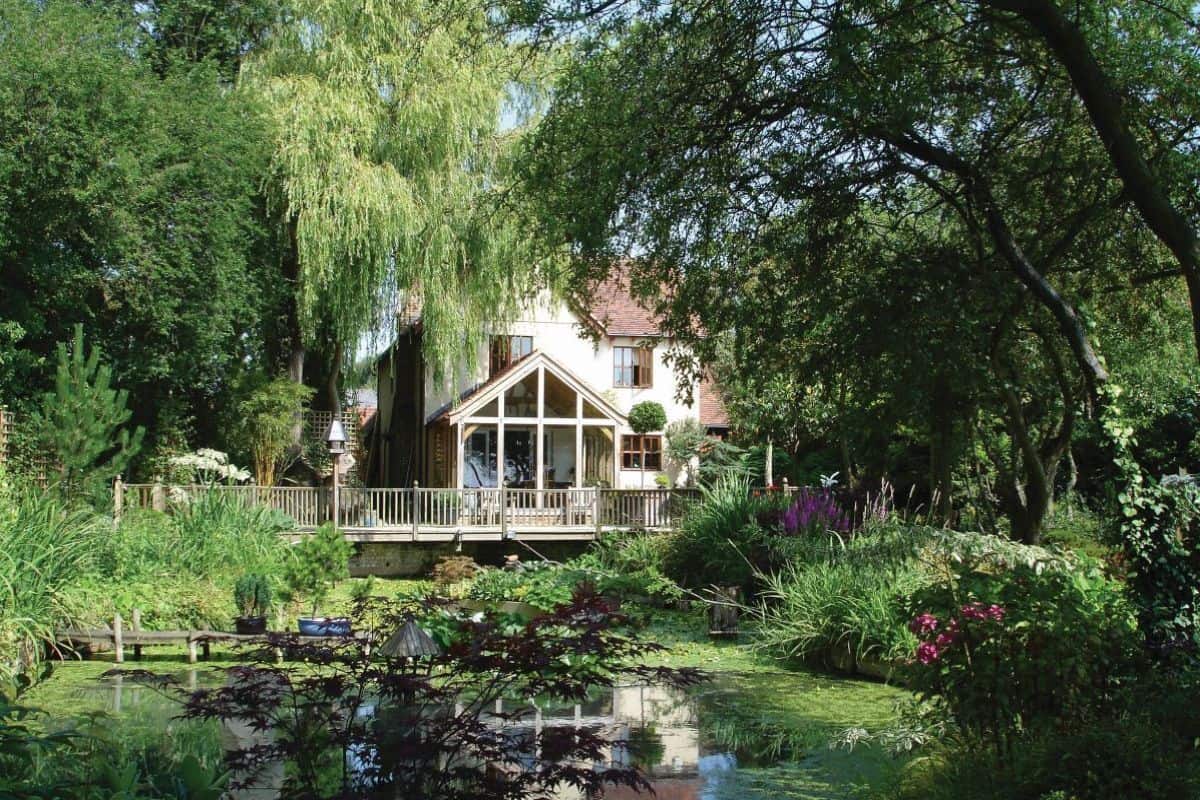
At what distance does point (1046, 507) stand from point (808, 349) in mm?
3025

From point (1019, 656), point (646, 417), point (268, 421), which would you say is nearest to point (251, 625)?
point (1019, 656)

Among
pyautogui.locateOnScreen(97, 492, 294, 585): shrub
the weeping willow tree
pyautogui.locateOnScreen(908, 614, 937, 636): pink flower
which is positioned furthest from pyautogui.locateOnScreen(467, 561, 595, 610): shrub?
the weeping willow tree

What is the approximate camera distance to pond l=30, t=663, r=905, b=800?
688 cm

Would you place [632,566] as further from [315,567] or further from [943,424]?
[943,424]

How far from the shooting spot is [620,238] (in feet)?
37.7

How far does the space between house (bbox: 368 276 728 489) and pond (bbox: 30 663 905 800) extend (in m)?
15.7

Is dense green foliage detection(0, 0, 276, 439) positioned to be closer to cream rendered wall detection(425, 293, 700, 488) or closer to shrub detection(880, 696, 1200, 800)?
cream rendered wall detection(425, 293, 700, 488)

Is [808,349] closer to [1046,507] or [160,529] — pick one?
[1046,507]

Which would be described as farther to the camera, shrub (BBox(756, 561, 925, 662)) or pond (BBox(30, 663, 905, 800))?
shrub (BBox(756, 561, 925, 662))

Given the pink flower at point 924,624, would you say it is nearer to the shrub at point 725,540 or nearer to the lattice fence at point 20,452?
the shrub at point 725,540

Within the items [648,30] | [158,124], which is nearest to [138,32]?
[158,124]

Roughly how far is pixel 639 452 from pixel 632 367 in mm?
2404

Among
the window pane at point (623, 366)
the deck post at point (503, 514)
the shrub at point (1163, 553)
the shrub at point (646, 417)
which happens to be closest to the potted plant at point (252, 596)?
the shrub at point (1163, 553)

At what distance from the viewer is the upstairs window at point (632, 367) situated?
30.1 metres
